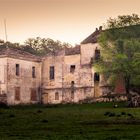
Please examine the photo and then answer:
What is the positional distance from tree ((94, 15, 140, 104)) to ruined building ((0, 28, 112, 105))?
8.47 meters

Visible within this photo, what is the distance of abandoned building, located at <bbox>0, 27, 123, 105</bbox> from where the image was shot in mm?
55312

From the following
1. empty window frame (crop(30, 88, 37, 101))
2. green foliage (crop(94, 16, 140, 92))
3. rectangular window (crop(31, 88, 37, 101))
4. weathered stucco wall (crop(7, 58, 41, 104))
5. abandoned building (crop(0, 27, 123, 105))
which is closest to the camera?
green foliage (crop(94, 16, 140, 92))

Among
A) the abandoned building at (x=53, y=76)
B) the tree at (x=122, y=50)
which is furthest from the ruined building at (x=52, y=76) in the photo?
the tree at (x=122, y=50)

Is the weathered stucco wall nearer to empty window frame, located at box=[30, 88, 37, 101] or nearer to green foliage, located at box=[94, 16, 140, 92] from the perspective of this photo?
empty window frame, located at box=[30, 88, 37, 101]

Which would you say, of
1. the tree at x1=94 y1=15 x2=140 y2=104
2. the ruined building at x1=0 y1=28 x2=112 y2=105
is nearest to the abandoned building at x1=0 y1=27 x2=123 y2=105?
the ruined building at x1=0 y1=28 x2=112 y2=105

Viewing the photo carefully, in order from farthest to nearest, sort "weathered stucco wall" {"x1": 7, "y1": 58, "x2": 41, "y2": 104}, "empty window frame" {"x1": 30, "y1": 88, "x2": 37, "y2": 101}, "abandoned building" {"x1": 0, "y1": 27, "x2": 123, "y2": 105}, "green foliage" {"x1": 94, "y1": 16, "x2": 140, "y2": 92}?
"empty window frame" {"x1": 30, "y1": 88, "x2": 37, "y2": 101} → "weathered stucco wall" {"x1": 7, "y1": 58, "x2": 41, "y2": 104} → "abandoned building" {"x1": 0, "y1": 27, "x2": 123, "y2": 105} → "green foliage" {"x1": 94, "y1": 16, "x2": 140, "y2": 92}

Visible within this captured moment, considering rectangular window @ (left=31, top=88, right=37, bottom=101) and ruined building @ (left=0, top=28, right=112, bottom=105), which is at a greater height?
ruined building @ (left=0, top=28, right=112, bottom=105)

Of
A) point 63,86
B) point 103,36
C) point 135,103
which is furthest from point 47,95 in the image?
point 135,103

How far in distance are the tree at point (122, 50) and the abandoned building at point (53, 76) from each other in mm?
8404

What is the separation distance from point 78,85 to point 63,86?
275 centimetres

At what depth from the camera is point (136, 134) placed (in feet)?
42.0

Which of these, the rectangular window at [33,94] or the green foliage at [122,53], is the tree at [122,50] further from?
the rectangular window at [33,94]

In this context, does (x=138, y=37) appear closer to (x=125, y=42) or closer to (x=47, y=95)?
(x=125, y=42)

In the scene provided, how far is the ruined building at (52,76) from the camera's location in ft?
182
